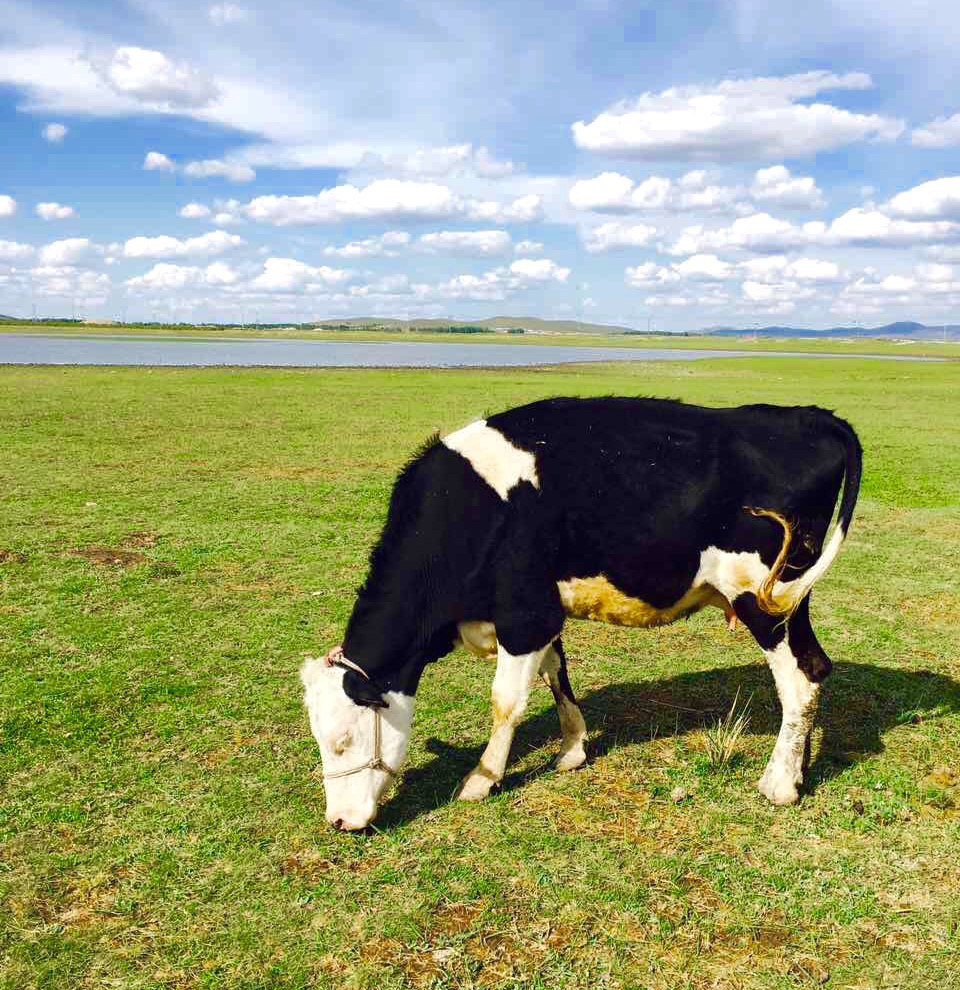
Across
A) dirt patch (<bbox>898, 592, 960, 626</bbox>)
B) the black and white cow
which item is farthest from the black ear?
dirt patch (<bbox>898, 592, 960, 626</bbox>)

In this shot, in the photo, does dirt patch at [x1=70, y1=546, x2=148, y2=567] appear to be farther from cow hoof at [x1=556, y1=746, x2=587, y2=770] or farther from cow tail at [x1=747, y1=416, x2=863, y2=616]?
cow tail at [x1=747, y1=416, x2=863, y2=616]

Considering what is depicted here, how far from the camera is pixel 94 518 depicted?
12.8m

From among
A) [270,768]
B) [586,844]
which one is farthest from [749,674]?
[270,768]

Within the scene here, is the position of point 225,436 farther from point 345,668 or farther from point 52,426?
point 345,668

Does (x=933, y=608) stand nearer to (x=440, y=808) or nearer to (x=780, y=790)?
(x=780, y=790)

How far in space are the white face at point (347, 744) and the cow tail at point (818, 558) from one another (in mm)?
2515

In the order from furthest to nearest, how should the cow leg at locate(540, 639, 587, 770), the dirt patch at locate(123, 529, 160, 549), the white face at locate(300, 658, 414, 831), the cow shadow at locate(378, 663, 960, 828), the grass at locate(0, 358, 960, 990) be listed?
the dirt patch at locate(123, 529, 160, 549) < the cow leg at locate(540, 639, 587, 770) < the cow shadow at locate(378, 663, 960, 828) < the white face at locate(300, 658, 414, 831) < the grass at locate(0, 358, 960, 990)

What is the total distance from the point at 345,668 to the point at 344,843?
1024 mm

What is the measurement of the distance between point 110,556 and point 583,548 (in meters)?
7.73

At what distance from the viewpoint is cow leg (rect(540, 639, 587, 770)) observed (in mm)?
5863

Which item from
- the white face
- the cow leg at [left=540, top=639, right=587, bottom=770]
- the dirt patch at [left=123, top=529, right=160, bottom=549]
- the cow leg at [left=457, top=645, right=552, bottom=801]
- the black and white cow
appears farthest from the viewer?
the dirt patch at [left=123, top=529, right=160, bottom=549]

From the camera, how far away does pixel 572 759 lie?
5.89m

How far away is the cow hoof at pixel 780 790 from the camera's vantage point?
5387 millimetres

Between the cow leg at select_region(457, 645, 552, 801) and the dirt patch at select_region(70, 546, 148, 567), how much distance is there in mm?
6675
